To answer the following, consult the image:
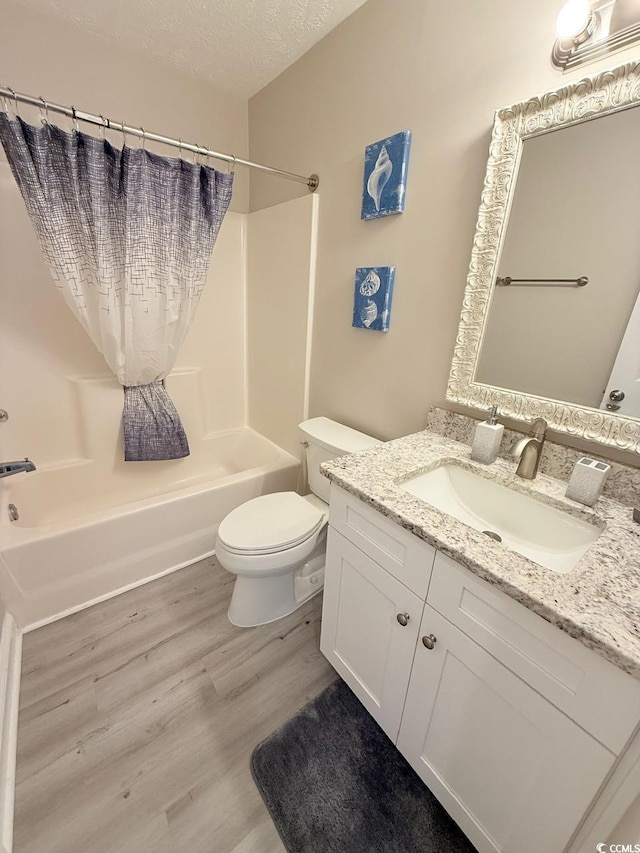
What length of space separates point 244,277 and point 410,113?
132 centimetres

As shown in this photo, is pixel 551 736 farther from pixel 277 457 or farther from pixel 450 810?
pixel 277 457

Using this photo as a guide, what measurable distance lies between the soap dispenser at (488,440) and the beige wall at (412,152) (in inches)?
9.9

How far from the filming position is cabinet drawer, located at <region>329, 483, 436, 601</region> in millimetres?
818

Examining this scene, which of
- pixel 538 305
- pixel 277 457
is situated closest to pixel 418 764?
pixel 538 305

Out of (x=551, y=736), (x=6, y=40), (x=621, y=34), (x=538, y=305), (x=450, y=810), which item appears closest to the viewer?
(x=551, y=736)

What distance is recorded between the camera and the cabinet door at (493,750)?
24.1 inches

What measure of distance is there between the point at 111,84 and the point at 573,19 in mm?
1881

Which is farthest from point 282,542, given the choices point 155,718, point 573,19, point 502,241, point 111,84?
point 111,84

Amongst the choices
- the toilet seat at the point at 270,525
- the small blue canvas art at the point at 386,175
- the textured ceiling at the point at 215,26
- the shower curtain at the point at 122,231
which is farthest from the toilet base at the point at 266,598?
the textured ceiling at the point at 215,26

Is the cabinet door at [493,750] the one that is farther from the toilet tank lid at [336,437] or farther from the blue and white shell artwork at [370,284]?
the blue and white shell artwork at [370,284]

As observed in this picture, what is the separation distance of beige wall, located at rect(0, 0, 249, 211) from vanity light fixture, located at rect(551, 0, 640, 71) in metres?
1.70

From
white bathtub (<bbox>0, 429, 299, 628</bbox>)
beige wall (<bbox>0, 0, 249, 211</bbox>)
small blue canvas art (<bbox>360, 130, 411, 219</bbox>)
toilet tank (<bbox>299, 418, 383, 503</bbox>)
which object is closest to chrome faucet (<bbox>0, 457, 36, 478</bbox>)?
white bathtub (<bbox>0, 429, 299, 628</bbox>)

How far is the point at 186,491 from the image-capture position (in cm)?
172

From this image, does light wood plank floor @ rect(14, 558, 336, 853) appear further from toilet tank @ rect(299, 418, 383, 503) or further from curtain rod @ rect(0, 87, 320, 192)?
curtain rod @ rect(0, 87, 320, 192)
